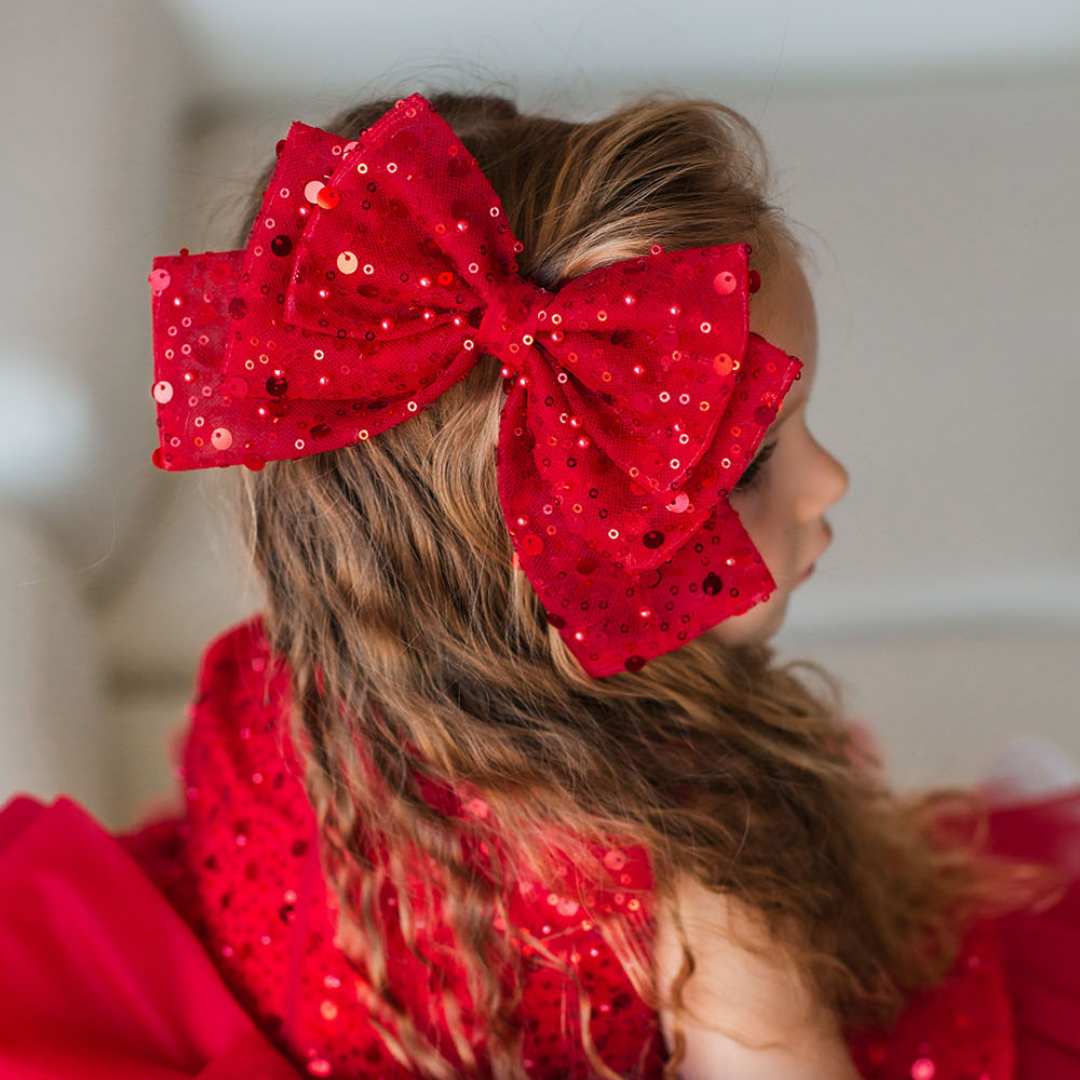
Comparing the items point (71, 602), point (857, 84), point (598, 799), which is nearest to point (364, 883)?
point (598, 799)

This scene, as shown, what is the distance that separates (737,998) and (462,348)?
396mm

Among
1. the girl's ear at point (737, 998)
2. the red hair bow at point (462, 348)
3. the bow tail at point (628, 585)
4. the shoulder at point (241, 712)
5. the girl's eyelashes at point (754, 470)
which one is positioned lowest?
the girl's ear at point (737, 998)

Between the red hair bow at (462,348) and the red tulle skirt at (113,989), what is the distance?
0.32 metres

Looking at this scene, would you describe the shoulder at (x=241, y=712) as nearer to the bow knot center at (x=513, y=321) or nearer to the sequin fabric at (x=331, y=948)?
the sequin fabric at (x=331, y=948)

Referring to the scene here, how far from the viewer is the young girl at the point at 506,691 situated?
52 centimetres

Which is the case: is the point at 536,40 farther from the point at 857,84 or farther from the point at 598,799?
the point at 598,799

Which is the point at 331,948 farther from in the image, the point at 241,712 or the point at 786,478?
the point at 786,478

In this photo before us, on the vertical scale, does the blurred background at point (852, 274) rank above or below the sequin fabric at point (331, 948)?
above

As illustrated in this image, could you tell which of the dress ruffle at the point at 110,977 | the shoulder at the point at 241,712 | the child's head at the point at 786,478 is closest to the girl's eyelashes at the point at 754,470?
the child's head at the point at 786,478

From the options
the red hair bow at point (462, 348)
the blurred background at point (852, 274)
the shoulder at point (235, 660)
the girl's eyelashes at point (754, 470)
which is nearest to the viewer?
the red hair bow at point (462, 348)

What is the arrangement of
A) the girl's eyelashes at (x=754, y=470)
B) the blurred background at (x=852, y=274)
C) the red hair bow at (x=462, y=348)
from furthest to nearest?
the blurred background at (x=852, y=274)
the girl's eyelashes at (x=754, y=470)
the red hair bow at (x=462, y=348)

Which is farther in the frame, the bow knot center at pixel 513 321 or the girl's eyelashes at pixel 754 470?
the girl's eyelashes at pixel 754 470

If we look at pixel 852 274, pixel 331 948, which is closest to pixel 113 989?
pixel 331 948

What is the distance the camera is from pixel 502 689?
61 centimetres
